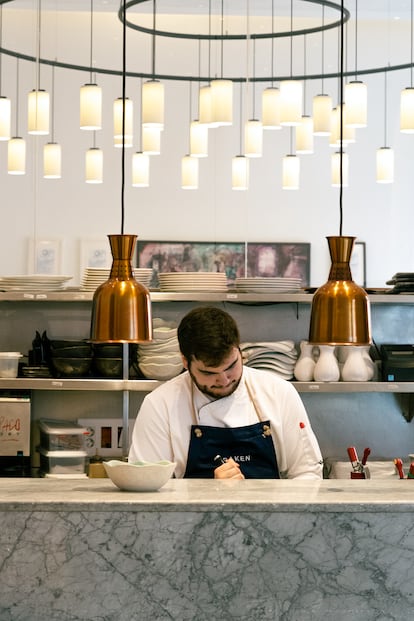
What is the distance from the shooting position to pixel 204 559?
2631mm

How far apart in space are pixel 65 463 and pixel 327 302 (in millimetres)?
2606

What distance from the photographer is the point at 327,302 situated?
116 inches

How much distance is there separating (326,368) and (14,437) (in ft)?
5.24

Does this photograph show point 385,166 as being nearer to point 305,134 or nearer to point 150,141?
point 305,134

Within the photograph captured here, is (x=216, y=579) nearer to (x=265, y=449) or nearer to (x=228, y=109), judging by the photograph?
(x=265, y=449)

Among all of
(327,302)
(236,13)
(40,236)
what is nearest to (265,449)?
(327,302)

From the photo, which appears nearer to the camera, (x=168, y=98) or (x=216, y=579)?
(x=216, y=579)

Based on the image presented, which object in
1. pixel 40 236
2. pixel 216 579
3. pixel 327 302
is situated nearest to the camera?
pixel 216 579

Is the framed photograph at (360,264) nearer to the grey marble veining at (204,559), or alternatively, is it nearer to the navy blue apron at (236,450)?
the navy blue apron at (236,450)

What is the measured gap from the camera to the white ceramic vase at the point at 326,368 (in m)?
5.20

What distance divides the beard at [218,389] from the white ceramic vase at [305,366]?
1.46 metres

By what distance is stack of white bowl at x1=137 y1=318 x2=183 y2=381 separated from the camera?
5.18 metres

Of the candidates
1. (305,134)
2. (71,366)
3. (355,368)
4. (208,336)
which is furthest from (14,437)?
(305,134)

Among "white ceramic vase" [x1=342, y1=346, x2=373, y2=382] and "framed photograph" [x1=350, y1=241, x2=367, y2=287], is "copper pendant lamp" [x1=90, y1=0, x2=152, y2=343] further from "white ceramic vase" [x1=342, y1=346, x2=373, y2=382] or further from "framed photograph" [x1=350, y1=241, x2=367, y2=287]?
"framed photograph" [x1=350, y1=241, x2=367, y2=287]
